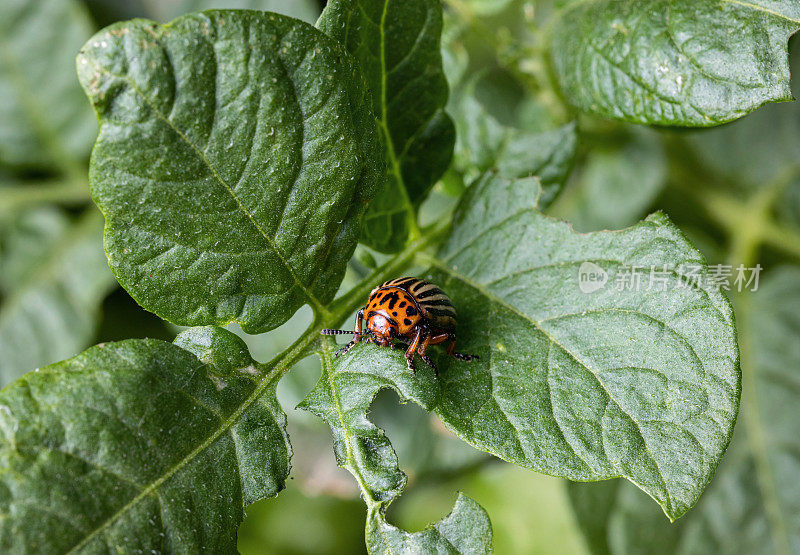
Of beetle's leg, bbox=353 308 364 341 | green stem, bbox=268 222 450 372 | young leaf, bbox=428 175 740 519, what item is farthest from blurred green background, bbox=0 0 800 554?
young leaf, bbox=428 175 740 519

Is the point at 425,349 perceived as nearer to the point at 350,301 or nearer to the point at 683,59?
the point at 350,301

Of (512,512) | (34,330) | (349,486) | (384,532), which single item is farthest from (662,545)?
(34,330)

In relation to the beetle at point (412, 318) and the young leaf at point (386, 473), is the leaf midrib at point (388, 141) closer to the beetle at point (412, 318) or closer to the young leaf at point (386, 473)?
the beetle at point (412, 318)

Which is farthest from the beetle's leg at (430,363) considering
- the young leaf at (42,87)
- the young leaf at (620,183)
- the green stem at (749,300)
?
the young leaf at (42,87)

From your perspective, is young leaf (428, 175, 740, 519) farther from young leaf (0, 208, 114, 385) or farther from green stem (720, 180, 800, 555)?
young leaf (0, 208, 114, 385)

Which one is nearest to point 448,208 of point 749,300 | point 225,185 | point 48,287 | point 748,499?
point 225,185
